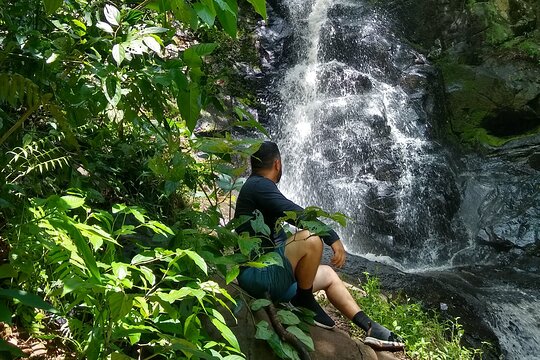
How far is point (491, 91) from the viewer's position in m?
10.6

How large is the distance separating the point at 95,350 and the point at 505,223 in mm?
8406

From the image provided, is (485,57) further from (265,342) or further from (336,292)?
(265,342)

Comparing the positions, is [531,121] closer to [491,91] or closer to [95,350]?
[491,91]

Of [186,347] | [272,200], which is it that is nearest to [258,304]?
[272,200]

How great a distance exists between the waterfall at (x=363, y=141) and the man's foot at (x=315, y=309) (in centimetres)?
521

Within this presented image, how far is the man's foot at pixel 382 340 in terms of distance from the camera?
10.8 ft

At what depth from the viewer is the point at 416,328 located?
4062 mm

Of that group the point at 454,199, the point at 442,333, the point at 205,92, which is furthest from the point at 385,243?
the point at 205,92

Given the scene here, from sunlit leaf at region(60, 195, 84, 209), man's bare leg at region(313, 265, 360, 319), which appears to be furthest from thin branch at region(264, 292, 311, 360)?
sunlit leaf at region(60, 195, 84, 209)

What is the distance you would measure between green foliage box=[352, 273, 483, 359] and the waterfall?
12.4 ft

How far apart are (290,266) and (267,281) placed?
0.70 ft

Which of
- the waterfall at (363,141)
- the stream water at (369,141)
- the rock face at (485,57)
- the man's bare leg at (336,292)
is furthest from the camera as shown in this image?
the rock face at (485,57)

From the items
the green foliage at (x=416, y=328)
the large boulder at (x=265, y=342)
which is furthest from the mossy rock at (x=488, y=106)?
the large boulder at (x=265, y=342)

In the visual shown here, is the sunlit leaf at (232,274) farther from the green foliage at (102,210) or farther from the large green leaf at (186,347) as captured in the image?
the large green leaf at (186,347)
